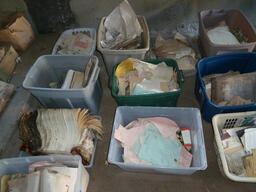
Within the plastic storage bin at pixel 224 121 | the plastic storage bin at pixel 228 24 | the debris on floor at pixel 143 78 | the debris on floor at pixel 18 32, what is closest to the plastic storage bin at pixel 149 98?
the debris on floor at pixel 143 78

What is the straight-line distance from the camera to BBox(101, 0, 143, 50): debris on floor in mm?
1559

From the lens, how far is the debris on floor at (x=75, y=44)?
5.62 feet

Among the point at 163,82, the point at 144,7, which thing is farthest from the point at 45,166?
the point at 144,7

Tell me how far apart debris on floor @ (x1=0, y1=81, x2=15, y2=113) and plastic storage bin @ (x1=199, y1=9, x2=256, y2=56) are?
67.7 inches

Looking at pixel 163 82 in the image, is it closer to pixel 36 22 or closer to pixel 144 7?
pixel 144 7

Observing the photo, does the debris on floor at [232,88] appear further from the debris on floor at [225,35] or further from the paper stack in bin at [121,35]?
the paper stack in bin at [121,35]

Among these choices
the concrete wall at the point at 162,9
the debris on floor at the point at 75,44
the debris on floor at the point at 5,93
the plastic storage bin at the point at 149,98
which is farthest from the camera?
the concrete wall at the point at 162,9

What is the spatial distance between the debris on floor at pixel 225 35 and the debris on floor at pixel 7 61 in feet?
6.18

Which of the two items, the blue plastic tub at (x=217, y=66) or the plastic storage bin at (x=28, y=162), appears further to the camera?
the blue plastic tub at (x=217, y=66)

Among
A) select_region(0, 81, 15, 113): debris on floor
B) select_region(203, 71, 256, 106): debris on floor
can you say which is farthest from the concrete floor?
select_region(203, 71, 256, 106): debris on floor

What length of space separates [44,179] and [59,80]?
3.09ft

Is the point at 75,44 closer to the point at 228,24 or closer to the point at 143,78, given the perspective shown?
the point at 143,78

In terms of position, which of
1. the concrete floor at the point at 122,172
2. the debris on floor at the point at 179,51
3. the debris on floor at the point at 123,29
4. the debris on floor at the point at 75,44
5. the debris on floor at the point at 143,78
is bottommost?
the concrete floor at the point at 122,172

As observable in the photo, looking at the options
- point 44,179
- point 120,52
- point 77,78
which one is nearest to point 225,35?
point 120,52
